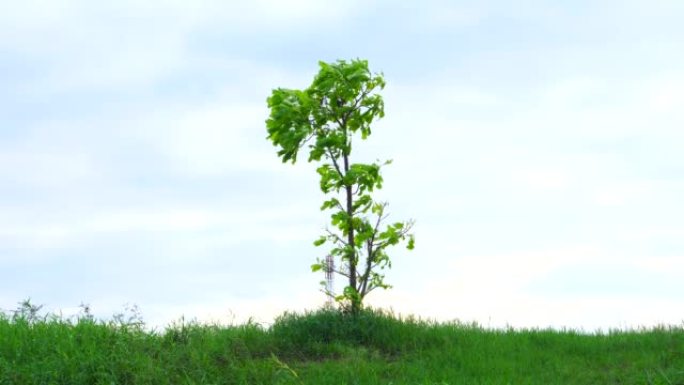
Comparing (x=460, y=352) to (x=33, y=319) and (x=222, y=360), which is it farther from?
(x=33, y=319)

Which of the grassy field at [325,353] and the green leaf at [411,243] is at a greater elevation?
the green leaf at [411,243]

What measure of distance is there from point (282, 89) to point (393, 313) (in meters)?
3.98

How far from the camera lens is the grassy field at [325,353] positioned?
9969mm

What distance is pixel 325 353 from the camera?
11.2 meters

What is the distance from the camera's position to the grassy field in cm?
997

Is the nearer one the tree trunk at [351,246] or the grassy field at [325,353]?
the grassy field at [325,353]

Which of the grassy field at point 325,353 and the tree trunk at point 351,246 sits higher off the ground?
the tree trunk at point 351,246

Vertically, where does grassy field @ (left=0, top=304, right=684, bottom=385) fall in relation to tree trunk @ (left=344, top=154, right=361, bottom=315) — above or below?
below

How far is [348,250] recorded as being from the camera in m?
12.1

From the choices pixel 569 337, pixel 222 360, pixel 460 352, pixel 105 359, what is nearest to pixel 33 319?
pixel 105 359

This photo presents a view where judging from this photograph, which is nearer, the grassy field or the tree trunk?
the grassy field

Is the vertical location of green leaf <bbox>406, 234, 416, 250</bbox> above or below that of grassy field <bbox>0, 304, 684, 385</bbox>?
above

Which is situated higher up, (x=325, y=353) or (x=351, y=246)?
(x=351, y=246)

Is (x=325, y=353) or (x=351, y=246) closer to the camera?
(x=325, y=353)
